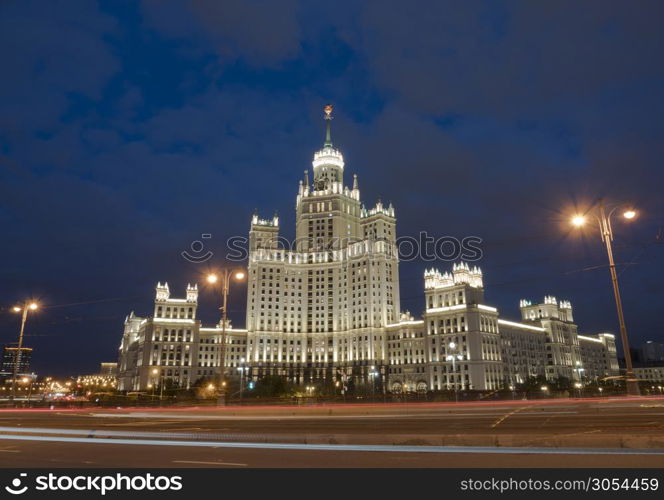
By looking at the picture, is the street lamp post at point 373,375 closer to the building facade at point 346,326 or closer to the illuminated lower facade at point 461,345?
the building facade at point 346,326

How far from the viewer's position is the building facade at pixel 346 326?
145875mm

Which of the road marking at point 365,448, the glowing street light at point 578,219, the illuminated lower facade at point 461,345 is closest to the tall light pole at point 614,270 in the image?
the glowing street light at point 578,219

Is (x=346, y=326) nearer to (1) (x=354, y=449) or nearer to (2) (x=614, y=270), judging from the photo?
(2) (x=614, y=270)

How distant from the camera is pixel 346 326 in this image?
17162cm

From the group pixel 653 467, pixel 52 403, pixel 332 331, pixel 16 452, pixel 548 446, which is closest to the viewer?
pixel 653 467

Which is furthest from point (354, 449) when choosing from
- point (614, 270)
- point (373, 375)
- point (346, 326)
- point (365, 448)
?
point (346, 326)

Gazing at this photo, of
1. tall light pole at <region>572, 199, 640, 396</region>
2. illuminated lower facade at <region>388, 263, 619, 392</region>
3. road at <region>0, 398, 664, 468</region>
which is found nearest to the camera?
road at <region>0, 398, 664, 468</region>

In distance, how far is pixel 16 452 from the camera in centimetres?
1838

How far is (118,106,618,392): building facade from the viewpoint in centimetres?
14588

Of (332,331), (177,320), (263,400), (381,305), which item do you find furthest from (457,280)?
(263,400)

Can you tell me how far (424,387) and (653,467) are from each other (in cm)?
14103

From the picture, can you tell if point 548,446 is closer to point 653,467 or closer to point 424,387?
point 653,467

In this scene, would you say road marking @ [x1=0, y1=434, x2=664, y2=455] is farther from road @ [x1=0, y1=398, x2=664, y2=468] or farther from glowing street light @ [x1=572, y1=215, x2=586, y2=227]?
glowing street light @ [x1=572, y1=215, x2=586, y2=227]

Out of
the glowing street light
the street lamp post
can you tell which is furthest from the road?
the street lamp post
